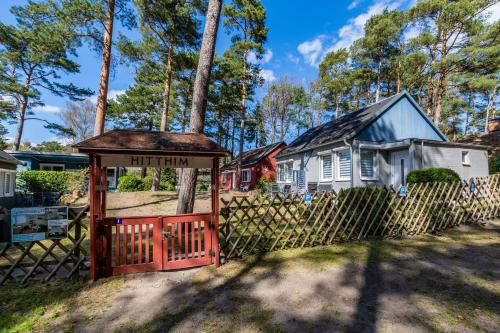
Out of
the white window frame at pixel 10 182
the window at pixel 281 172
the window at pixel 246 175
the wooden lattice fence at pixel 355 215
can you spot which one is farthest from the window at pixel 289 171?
the white window frame at pixel 10 182

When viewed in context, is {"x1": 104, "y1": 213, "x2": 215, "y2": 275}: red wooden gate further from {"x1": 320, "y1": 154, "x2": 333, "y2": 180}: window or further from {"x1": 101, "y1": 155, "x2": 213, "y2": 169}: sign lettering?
{"x1": 320, "y1": 154, "x2": 333, "y2": 180}: window

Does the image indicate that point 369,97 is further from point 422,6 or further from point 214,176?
point 214,176

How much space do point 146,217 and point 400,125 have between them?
54.2 feet

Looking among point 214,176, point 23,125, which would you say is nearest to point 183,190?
point 214,176

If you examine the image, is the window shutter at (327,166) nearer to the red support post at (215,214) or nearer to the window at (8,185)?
the red support post at (215,214)

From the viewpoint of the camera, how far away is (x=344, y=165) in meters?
14.9

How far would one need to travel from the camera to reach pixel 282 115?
134 feet

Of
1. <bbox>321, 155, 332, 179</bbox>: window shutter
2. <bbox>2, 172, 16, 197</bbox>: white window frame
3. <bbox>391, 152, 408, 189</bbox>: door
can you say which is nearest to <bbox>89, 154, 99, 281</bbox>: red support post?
<bbox>321, 155, 332, 179</bbox>: window shutter

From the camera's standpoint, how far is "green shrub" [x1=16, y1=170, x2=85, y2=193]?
18.4 meters

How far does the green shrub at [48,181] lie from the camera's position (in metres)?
18.4

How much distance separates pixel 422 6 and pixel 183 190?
2542cm

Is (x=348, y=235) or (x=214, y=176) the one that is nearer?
Answer: (x=214, y=176)

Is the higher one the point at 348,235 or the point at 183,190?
the point at 183,190

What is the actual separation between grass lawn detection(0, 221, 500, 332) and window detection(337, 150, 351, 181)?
8.75 m
